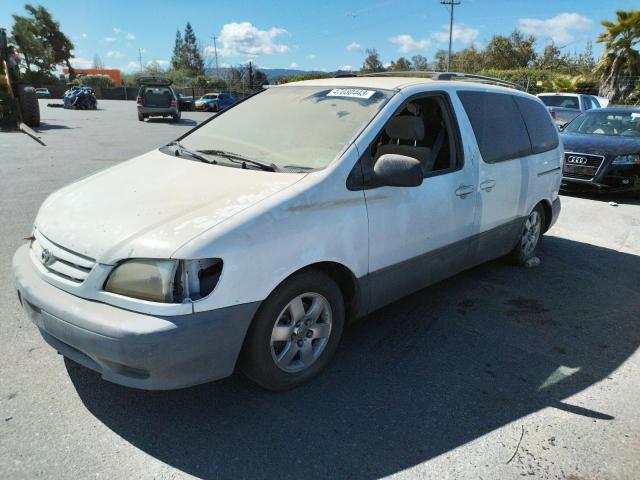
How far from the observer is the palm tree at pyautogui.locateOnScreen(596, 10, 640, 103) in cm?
2722

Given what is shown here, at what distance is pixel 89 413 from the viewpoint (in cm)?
270

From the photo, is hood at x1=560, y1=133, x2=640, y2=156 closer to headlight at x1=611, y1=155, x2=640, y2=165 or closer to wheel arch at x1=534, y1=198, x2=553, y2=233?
headlight at x1=611, y1=155, x2=640, y2=165

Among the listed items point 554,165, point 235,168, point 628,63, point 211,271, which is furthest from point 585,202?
point 628,63

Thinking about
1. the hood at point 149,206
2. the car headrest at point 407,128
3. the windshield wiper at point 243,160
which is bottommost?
the hood at point 149,206

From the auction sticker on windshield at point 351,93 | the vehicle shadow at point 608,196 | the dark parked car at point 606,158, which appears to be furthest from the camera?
the vehicle shadow at point 608,196

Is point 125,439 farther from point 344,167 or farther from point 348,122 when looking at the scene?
point 348,122

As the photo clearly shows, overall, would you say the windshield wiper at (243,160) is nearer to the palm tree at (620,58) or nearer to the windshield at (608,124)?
the windshield at (608,124)

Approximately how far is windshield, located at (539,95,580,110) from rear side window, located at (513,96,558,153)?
478 inches

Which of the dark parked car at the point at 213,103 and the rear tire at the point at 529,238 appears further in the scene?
the dark parked car at the point at 213,103

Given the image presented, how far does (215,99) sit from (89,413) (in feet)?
123

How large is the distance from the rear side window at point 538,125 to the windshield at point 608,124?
211 inches

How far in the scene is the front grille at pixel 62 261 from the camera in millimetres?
2529

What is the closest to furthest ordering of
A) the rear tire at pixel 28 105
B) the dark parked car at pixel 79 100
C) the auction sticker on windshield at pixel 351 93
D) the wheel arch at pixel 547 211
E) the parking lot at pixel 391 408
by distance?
the parking lot at pixel 391 408
the auction sticker on windshield at pixel 351 93
the wheel arch at pixel 547 211
the rear tire at pixel 28 105
the dark parked car at pixel 79 100

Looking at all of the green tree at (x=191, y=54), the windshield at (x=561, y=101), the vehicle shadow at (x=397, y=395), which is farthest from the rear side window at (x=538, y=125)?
the green tree at (x=191, y=54)
